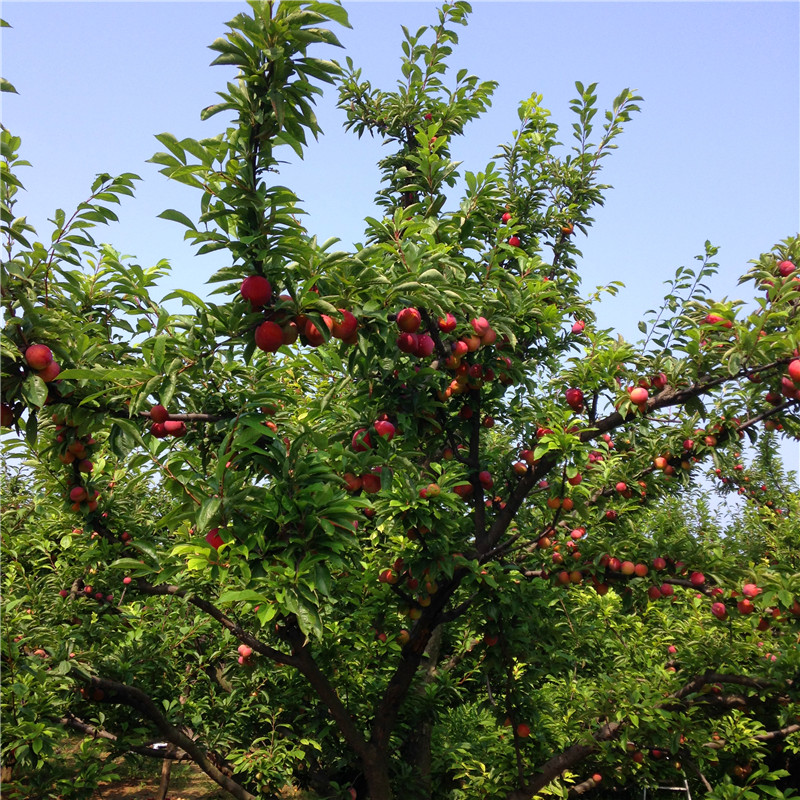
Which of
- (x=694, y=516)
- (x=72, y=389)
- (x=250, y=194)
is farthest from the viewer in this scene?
(x=694, y=516)

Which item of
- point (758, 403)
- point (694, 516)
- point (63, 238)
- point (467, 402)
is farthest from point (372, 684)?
point (694, 516)

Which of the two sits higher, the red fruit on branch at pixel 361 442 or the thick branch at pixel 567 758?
the red fruit on branch at pixel 361 442

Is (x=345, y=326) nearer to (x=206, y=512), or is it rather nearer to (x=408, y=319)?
(x=408, y=319)

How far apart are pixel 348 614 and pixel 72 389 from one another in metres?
3.05

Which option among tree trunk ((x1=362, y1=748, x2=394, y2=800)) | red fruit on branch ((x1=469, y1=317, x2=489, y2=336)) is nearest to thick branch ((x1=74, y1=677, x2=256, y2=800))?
tree trunk ((x1=362, y1=748, x2=394, y2=800))

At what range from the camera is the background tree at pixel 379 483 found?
253 centimetres

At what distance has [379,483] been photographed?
11.0 feet

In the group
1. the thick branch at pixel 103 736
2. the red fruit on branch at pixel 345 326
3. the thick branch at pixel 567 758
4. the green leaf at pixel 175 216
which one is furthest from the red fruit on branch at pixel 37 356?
the thick branch at pixel 567 758

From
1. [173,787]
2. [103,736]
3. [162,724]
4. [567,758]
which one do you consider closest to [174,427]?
[162,724]

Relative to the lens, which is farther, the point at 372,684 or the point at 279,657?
the point at 372,684

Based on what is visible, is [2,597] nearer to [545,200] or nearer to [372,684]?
[372,684]

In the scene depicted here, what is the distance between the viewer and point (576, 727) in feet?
16.7

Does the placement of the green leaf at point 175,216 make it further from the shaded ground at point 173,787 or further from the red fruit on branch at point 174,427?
the shaded ground at point 173,787

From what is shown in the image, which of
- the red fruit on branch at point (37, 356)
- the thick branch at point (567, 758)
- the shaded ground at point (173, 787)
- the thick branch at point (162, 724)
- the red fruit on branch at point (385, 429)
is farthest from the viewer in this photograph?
the shaded ground at point (173, 787)
